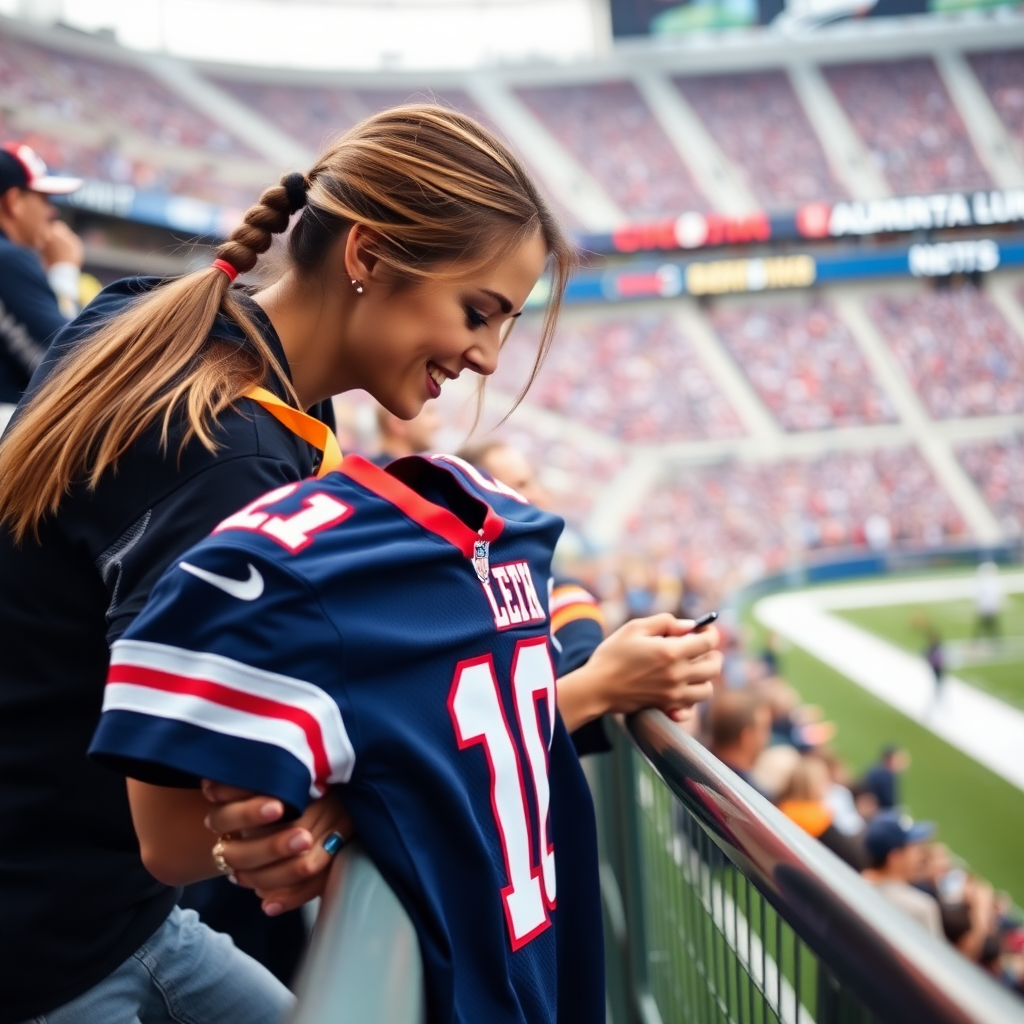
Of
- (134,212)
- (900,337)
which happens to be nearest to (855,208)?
(900,337)

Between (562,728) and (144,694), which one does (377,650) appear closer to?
(144,694)

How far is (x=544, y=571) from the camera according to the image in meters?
1.04

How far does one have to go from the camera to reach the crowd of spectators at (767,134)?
25469mm

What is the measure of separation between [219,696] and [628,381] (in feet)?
71.7

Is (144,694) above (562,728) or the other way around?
above

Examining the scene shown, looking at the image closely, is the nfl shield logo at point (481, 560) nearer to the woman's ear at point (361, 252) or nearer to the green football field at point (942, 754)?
the woman's ear at point (361, 252)

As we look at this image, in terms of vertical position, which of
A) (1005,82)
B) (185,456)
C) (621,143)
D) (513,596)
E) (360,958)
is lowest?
(360,958)

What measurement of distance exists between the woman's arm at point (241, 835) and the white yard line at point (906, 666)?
26.5 ft

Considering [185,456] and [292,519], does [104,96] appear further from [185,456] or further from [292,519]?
[292,519]

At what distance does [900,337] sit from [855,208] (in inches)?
123

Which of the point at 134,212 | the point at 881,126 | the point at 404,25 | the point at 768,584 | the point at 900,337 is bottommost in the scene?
the point at 768,584

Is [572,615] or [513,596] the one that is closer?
[513,596]

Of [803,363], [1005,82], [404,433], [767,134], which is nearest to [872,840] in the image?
[404,433]

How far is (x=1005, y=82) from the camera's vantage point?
27625mm
